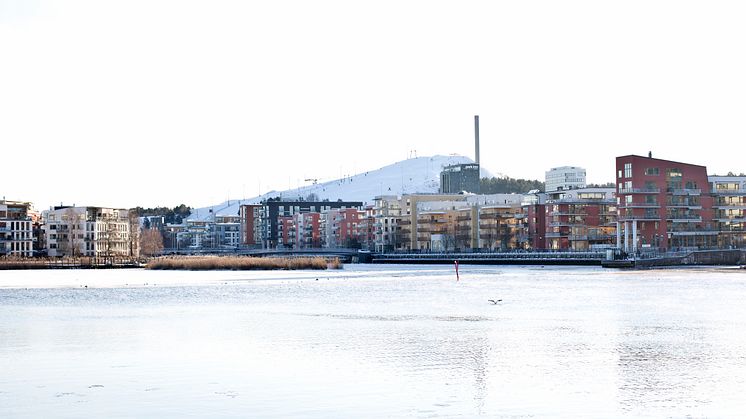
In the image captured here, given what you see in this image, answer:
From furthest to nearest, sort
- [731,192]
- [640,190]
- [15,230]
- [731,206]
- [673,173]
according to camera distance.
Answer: [15,230]
[731,192]
[731,206]
[673,173]
[640,190]

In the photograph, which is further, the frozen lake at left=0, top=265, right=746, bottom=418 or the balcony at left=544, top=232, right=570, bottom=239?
the balcony at left=544, top=232, right=570, bottom=239

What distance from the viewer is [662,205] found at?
146750mm

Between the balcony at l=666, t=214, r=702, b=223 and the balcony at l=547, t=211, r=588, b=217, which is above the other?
the balcony at l=547, t=211, r=588, b=217

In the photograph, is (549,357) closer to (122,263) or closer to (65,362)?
(65,362)

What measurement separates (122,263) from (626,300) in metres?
98.2

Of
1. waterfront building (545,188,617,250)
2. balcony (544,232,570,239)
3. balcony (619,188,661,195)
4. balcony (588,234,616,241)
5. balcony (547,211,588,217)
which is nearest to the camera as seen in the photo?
balcony (619,188,661,195)

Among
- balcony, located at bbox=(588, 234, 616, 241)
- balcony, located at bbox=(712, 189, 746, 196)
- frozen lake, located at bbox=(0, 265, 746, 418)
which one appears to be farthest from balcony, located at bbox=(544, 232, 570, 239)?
frozen lake, located at bbox=(0, 265, 746, 418)

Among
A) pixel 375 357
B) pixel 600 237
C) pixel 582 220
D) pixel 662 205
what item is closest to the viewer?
pixel 375 357

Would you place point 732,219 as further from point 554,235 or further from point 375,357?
point 375,357

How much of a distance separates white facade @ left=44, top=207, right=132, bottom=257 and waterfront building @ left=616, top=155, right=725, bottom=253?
3304 inches

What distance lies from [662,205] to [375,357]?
119 m

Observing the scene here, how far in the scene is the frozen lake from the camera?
25297 mm

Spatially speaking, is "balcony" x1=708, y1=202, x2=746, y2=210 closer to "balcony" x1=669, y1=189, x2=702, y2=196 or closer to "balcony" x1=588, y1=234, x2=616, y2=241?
"balcony" x1=669, y1=189, x2=702, y2=196

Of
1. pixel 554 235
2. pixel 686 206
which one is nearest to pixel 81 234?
pixel 554 235
